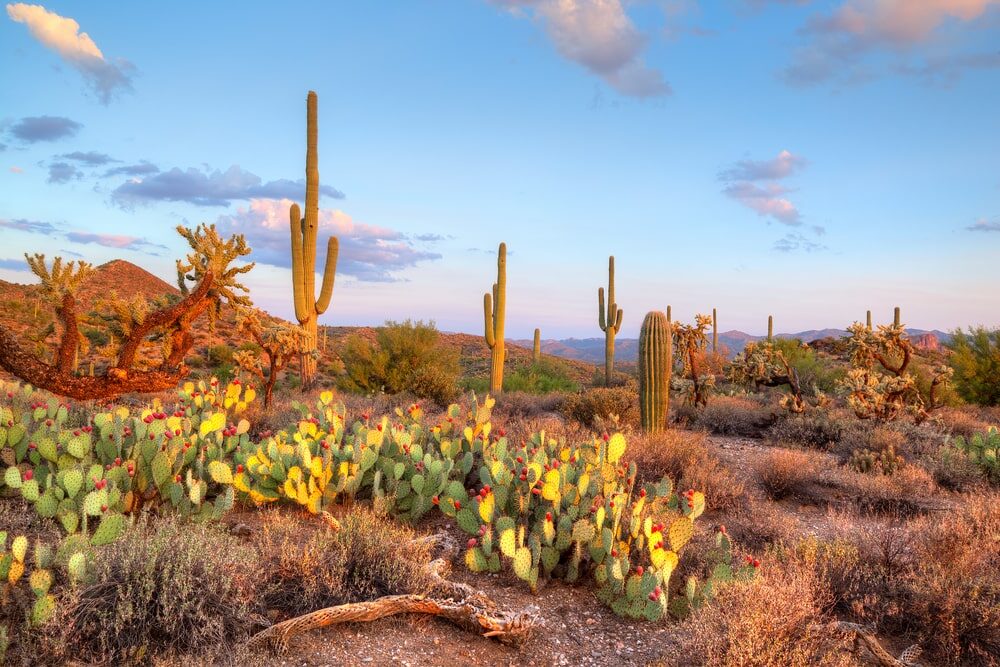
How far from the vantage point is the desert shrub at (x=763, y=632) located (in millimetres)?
3396

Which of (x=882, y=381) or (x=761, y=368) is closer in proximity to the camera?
(x=882, y=381)

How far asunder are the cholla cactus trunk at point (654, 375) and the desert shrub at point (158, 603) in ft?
25.7

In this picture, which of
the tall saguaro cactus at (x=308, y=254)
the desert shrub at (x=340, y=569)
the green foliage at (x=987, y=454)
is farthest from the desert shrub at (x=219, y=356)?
the green foliage at (x=987, y=454)

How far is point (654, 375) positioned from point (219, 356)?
63.1 feet

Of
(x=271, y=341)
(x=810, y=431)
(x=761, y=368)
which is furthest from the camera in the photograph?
(x=761, y=368)

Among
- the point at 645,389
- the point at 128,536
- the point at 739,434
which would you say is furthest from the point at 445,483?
the point at 739,434

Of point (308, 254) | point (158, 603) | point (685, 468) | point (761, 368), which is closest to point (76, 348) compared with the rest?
point (158, 603)

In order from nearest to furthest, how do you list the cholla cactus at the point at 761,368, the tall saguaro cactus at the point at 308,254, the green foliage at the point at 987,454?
the green foliage at the point at 987,454 → the cholla cactus at the point at 761,368 → the tall saguaro cactus at the point at 308,254

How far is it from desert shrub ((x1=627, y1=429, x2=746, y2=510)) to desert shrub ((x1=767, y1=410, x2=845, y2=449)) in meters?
2.73

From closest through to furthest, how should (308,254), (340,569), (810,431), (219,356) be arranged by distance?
(340,569) < (810,431) < (308,254) < (219,356)

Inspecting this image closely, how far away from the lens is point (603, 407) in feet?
40.1

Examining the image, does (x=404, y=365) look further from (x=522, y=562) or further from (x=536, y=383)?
(x=522, y=562)

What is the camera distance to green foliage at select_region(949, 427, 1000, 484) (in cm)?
820

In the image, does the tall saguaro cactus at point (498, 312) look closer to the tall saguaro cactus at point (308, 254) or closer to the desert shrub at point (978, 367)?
the tall saguaro cactus at point (308, 254)
